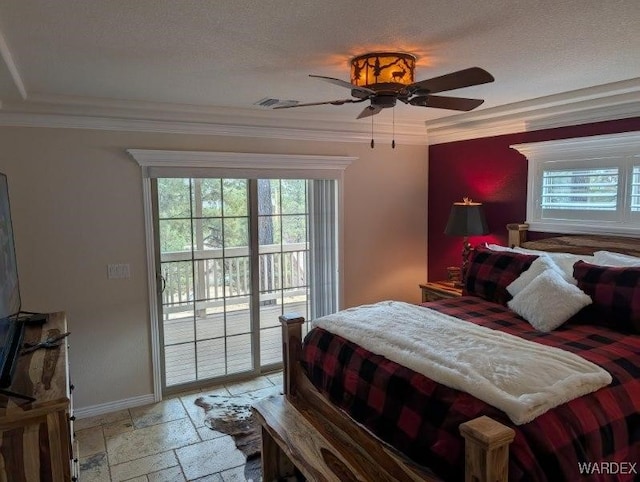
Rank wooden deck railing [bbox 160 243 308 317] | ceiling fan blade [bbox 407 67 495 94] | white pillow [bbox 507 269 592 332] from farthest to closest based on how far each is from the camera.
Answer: wooden deck railing [bbox 160 243 308 317] → white pillow [bbox 507 269 592 332] → ceiling fan blade [bbox 407 67 495 94]

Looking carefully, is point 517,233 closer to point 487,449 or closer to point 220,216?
point 220,216

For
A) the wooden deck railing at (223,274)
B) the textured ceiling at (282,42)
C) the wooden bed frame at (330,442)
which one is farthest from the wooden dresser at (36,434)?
the wooden deck railing at (223,274)

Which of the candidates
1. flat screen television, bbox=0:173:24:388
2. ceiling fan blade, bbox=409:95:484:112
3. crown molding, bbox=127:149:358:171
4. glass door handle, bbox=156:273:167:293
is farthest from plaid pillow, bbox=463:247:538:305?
flat screen television, bbox=0:173:24:388

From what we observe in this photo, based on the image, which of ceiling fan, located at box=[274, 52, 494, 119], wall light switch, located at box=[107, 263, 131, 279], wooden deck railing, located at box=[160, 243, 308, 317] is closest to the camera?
ceiling fan, located at box=[274, 52, 494, 119]

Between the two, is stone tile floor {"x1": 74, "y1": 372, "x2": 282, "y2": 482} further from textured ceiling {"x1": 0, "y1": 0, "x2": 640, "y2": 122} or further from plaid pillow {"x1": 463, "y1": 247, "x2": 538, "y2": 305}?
textured ceiling {"x1": 0, "y1": 0, "x2": 640, "y2": 122}

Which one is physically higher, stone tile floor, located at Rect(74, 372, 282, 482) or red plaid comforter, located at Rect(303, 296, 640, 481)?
red plaid comforter, located at Rect(303, 296, 640, 481)

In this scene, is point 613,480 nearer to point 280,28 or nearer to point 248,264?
point 280,28

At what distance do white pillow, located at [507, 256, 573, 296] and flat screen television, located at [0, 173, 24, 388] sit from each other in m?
2.87

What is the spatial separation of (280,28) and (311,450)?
1.95 meters

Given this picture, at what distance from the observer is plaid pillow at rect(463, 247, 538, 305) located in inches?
125

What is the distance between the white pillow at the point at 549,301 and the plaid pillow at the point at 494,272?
0.25 meters

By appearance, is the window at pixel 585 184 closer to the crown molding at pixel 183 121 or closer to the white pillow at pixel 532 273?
the white pillow at pixel 532 273

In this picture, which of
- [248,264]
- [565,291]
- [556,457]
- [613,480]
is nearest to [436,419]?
[556,457]

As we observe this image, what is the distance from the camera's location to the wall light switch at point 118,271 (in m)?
3.49
